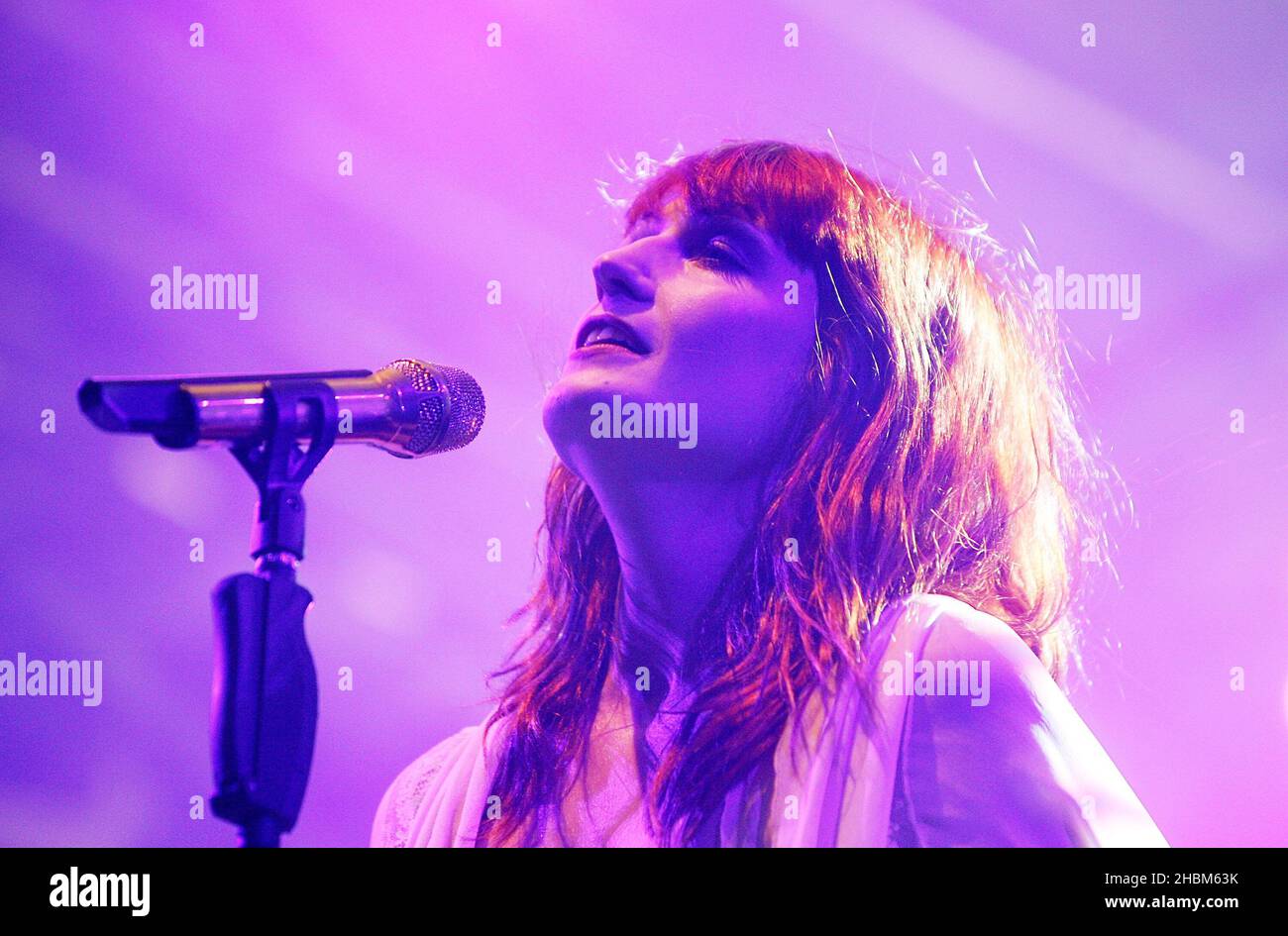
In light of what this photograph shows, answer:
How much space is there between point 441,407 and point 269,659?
41 centimetres

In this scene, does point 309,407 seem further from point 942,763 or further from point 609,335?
point 942,763

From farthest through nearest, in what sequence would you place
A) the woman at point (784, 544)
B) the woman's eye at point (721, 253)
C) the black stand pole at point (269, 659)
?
the woman's eye at point (721, 253)
the woman at point (784, 544)
the black stand pole at point (269, 659)

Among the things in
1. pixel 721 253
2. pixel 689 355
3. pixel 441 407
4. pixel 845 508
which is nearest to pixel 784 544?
pixel 845 508

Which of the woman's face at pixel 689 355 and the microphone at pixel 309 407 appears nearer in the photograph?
the microphone at pixel 309 407

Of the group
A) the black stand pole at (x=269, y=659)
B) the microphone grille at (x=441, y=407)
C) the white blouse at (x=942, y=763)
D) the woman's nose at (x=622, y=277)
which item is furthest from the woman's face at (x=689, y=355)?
the black stand pole at (x=269, y=659)

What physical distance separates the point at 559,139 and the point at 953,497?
37.8 inches

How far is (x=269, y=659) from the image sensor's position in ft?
4.66

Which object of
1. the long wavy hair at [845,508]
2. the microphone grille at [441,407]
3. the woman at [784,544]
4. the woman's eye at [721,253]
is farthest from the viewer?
the woman's eye at [721,253]

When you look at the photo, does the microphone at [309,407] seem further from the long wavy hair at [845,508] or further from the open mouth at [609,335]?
the long wavy hair at [845,508]

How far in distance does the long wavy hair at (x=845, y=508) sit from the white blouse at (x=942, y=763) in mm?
61

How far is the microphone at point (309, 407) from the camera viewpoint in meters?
1.40

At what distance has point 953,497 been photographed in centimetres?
204

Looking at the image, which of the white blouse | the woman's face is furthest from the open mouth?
the white blouse

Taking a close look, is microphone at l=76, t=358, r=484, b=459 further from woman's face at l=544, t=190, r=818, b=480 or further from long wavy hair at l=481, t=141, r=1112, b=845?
long wavy hair at l=481, t=141, r=1112, b=845
